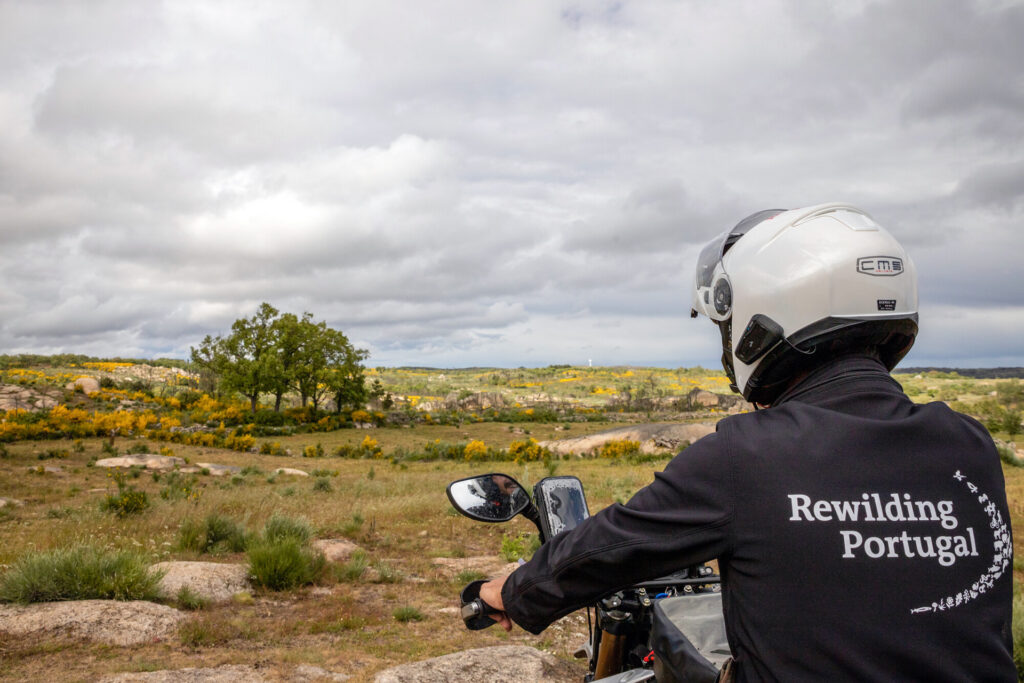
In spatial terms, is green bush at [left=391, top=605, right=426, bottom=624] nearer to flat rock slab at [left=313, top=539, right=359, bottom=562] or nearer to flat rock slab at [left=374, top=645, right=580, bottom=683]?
flat rock slab at [left=374, top=645, right=580, bottom=683]

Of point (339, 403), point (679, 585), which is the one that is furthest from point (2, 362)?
point (679, 585)

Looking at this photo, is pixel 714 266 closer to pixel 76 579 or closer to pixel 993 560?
pixel 993 560

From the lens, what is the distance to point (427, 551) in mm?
10805

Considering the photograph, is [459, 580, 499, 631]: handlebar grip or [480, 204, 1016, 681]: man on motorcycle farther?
[459, 580, 499, 631]: handlebar grip

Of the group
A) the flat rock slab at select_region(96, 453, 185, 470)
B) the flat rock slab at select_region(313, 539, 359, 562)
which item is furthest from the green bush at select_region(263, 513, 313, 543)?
the flat rock slab at select_region(96, 453, 185, 470)

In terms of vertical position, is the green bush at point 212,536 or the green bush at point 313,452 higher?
the green bush at point 212,536

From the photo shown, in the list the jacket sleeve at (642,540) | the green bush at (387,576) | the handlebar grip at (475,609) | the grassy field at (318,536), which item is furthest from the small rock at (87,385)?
the jacket sleeve at (642,540)

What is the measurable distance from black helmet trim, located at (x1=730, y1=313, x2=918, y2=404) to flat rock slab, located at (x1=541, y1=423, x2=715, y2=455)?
2931 cm

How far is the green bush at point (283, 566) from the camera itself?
7.99m

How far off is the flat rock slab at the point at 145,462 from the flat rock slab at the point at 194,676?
21.7 metres

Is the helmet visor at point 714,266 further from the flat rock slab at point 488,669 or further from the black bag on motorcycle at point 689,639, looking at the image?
the flat rock slab at point 488,669

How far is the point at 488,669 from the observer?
476cm

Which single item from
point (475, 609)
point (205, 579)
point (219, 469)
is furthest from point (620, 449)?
point (475, 609)

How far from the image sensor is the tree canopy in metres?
46.4
